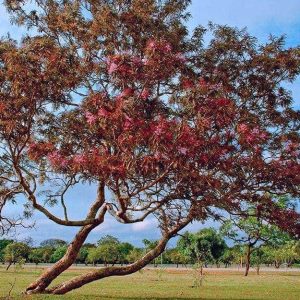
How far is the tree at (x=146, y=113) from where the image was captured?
1487cm

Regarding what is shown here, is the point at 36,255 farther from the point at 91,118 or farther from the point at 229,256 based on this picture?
the point at 91,118

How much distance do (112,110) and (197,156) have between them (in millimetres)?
2470

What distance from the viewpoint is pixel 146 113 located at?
15.9 m

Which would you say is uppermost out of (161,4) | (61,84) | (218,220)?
(161,4)

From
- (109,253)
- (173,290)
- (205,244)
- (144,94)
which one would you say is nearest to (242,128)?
(144,94)

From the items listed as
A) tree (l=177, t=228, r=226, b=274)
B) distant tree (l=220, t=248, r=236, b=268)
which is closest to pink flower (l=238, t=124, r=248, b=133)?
tree (l=177, t=228, r=226, b=274)

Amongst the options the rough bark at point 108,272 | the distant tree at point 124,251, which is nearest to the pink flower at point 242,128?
the rough bark at point 108,272

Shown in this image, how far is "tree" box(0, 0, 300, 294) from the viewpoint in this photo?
1487 centimetres

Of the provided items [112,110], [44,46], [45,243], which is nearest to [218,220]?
[112,110]

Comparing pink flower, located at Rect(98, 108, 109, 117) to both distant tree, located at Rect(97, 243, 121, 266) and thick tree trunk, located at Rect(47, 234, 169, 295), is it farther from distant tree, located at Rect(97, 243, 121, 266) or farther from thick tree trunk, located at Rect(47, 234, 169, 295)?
distant tree, located at Rect(97, 243, 121, 266)

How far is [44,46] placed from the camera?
51.8ft

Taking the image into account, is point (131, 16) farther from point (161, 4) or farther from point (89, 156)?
point (89, 156)

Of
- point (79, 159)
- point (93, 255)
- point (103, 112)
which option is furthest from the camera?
point (93, 255)

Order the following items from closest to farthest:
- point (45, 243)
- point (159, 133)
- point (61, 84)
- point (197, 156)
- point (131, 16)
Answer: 1. point (159, 133)
2. point (197, 156)
3. point (61, 84)
4. point (131, 16)
5. point (45, 243)
